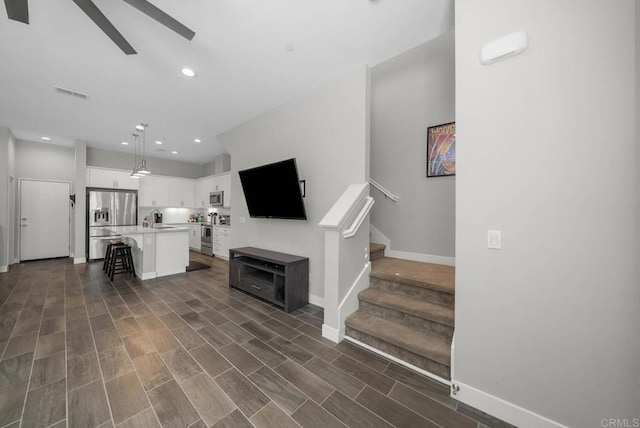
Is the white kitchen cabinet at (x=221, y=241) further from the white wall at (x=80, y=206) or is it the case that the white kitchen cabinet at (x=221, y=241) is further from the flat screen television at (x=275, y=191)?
the white wall at (x=80, y=206)

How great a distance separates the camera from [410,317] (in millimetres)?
2168

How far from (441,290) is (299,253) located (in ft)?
6.27

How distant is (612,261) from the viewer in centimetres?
117

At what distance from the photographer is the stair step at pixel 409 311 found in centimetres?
198

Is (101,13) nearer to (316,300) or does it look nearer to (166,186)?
(316,300)

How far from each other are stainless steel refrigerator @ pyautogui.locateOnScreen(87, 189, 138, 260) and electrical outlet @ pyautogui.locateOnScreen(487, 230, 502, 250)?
7.34 m

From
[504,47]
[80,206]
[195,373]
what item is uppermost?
[504,47]

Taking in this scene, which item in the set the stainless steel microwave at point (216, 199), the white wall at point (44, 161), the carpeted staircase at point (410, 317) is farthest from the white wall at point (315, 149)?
the white wall at point (44, 161)

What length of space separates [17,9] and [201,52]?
130cm

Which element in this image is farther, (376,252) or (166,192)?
(166,192)

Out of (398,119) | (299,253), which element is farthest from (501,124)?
(299,253)

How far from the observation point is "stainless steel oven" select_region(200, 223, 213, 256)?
6730 mm

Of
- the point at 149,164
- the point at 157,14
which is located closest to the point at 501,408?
the point at 157,14

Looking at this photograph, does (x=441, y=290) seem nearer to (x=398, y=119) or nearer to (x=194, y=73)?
(x=398, y=119)
